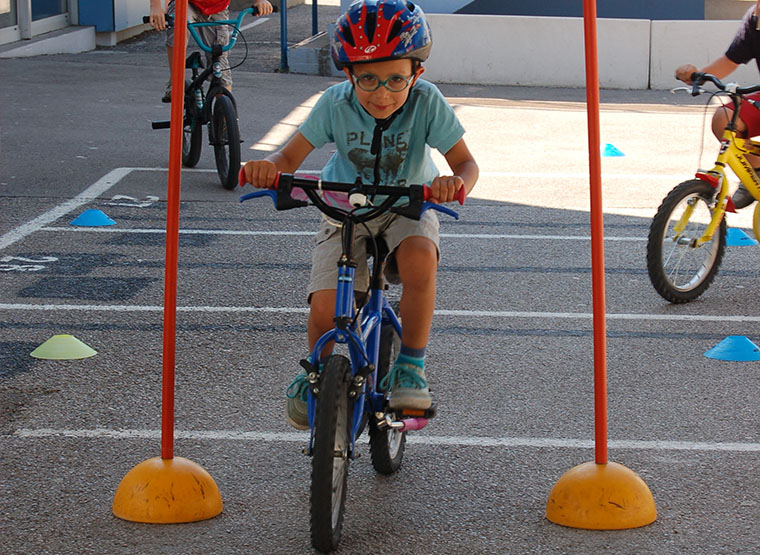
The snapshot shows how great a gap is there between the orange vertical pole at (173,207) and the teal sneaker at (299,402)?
40cm

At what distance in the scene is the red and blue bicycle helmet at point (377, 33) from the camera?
370cm

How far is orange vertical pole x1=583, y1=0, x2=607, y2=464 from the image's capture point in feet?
11.9

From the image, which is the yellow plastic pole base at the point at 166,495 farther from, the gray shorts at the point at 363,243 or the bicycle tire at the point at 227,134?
the bicycle tire at the point at 227,134

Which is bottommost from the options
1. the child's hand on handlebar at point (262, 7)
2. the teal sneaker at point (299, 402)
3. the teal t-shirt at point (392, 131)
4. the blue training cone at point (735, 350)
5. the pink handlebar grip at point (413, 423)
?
the blue training cone at point (735, 350)

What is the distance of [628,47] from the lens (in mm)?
17359

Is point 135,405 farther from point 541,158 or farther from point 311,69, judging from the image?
point 311,69

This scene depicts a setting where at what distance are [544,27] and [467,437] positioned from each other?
1370cm

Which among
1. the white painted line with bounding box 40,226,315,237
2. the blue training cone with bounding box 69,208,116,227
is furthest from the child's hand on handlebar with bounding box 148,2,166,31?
the white painted line with bounding box 40,226,315,237

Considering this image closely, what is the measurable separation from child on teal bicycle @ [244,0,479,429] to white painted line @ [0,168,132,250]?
4.28 metres

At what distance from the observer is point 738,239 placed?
Answer: 27.1 ft

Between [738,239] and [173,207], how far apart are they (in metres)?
5.54

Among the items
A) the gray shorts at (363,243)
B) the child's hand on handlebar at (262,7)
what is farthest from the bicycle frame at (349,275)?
the child's hand on handlebar at (262,7)

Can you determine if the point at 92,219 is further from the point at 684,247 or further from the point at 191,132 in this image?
the point at 684,247

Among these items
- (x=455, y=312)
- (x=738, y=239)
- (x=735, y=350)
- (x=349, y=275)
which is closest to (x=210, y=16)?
(x=455, y=312)
